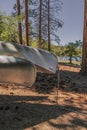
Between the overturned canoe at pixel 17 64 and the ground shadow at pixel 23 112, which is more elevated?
the overturned canoe at pixel 17 64

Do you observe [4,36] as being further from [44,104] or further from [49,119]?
[49,119]

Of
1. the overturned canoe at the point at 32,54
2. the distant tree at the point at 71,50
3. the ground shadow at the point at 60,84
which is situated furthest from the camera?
the distant tree at the point at 71,50

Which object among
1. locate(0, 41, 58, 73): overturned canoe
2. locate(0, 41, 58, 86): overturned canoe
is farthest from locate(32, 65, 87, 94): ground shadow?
locate(0, 41, 58, 86): overturned canoe

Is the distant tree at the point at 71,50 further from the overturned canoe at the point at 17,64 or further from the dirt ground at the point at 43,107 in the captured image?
the overturned canoe at the point at 17,64

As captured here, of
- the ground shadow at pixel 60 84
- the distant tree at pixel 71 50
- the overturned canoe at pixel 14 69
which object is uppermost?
the overturned canoe at pixel 14 69

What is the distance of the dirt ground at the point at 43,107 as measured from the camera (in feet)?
19.1

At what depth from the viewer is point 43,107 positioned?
279 inches

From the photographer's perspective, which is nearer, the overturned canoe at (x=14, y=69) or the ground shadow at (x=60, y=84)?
the overturned canoe at (x=14, y=69)

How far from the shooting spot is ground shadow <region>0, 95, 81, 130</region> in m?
5.82

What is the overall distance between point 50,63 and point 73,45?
125 feet

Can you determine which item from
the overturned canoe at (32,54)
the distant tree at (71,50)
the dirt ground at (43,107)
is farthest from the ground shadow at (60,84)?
the distant tree at (71,50)

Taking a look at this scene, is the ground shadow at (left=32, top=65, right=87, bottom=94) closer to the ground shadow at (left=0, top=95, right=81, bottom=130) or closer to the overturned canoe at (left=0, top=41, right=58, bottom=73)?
the ground shadow at (left=0, top=95, right=81, bottom=130)

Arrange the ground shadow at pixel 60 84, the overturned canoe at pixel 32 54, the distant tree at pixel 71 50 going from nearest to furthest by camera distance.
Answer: the overturned canoe at pixel 32 54
the ground shadow at pixel 60 84
the distant tree at pixel 71 50

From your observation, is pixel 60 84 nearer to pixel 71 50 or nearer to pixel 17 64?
pixel 17 64
